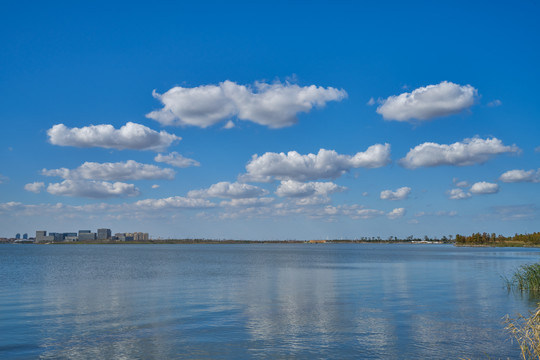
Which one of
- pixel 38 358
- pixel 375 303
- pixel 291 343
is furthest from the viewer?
pixel 375 303

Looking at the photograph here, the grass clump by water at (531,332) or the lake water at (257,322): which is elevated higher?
the grass clump by water at (531,332)

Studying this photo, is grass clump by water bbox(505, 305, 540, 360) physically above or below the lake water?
above

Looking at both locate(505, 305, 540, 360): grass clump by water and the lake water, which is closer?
locate(505, 305, 540, 360): grass clump by water

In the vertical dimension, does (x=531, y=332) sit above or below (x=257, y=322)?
above

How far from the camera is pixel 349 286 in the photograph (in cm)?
5772

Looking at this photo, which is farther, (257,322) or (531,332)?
(257,322)

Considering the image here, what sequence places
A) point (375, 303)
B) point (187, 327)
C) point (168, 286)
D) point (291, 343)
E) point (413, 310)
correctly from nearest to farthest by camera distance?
1. point (291, 343)
2. point (187, 327)
3. point (413, 310)
4. point (375, 303)
5. point (168, 286)

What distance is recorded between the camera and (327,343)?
88.5 feet

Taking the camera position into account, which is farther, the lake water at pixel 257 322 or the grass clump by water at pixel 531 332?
the lake water at pixel 257 322

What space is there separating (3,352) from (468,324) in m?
30.0

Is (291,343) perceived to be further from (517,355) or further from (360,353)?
(517,355)

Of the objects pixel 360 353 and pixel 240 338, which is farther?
pixel 240 338

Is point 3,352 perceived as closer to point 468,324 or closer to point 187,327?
point 187,327

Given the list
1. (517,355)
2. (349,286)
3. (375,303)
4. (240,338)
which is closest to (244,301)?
(375,303)
